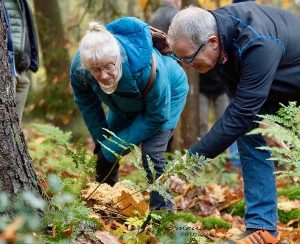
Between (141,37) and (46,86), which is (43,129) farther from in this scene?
(46,86)

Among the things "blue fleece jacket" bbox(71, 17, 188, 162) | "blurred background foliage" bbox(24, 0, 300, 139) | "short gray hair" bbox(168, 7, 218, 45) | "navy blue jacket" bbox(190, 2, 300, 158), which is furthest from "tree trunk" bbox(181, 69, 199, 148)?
"short gray hair" bbox(168, 7, 218, 45)

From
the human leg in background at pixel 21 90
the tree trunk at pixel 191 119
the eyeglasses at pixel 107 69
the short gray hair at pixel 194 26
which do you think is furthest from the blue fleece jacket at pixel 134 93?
the tree trunk at pixel 191 119

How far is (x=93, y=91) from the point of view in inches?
173

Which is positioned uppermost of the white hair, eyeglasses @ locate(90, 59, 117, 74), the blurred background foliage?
the white hair

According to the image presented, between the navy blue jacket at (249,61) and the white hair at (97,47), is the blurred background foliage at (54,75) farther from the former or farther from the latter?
the navy blue jacket at (249,61)

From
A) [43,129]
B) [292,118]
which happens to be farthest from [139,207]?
[43,129]

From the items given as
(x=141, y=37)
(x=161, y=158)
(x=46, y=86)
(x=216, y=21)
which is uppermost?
(x=216, y=21)

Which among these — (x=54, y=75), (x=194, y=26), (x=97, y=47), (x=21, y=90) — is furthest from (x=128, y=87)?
(x=54, y=75)

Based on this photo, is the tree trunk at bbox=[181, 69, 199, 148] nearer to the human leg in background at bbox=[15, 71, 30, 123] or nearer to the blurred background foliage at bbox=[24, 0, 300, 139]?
the human leg in background at bbox=[15, 71, 30, 123]

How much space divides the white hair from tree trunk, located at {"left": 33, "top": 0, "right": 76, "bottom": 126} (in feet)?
18.2

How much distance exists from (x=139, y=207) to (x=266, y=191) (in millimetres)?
1061

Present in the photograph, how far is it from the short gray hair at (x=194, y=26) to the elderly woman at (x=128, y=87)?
1.70ft

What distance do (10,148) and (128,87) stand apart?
54.4 inches

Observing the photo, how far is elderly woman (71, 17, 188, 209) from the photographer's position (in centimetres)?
369
